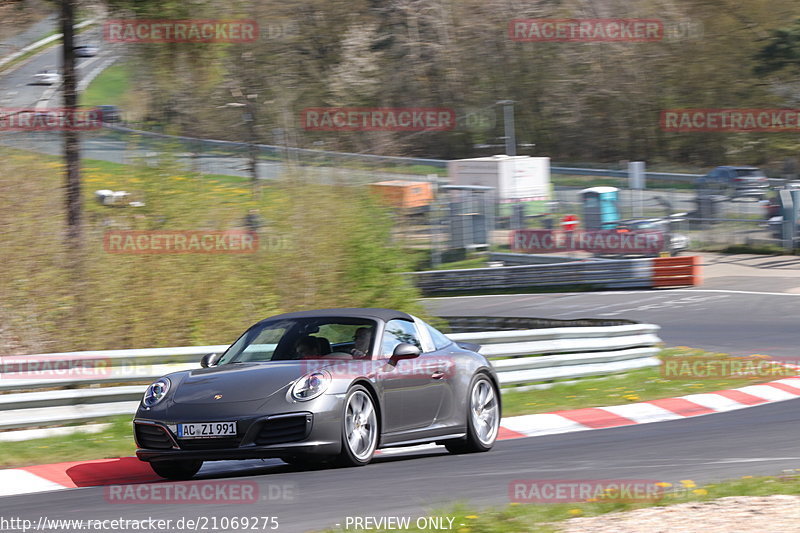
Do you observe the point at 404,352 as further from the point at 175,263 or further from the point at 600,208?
the point at 600,208

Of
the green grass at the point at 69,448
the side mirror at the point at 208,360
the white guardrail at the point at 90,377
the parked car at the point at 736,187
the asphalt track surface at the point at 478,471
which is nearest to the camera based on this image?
A: the asphalt track surface at the point at 478,471

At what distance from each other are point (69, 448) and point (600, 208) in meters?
25.8

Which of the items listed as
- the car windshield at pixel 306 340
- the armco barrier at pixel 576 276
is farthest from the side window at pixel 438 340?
the armco barrier at pixel 576 276

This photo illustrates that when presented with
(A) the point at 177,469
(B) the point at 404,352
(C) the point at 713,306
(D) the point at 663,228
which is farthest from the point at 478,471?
(D) the point at 663,228

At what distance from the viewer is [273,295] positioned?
1526cm

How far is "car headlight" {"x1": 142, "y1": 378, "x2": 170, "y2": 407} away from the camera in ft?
25.1

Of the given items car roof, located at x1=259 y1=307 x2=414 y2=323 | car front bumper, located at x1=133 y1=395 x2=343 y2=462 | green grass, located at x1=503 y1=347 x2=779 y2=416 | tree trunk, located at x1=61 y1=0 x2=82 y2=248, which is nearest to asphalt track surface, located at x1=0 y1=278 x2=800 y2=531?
car front bumper, located at x1=133 y1=395 x2=343 y2=462

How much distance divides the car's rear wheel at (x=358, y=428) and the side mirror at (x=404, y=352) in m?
0.41

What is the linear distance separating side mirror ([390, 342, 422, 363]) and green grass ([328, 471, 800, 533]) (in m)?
2.17

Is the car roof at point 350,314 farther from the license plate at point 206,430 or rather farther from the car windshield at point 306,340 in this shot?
the license plate at point 206,430

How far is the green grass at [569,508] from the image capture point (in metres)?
5.34

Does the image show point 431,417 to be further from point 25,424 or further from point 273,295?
point 273,295

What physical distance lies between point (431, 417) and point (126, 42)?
23.6 feet

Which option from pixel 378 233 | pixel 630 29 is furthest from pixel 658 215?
pixel 630 29
